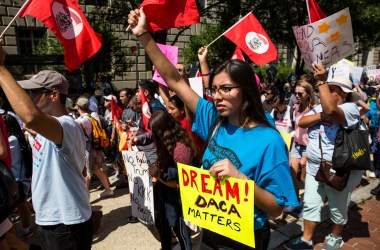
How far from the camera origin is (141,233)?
4.04 m

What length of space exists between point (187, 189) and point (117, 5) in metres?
14.1

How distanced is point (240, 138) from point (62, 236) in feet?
4.64

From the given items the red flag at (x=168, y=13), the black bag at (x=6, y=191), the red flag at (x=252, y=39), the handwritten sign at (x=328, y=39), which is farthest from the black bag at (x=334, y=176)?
the black bag at (x=6, y=191)

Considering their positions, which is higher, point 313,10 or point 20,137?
point 313,10

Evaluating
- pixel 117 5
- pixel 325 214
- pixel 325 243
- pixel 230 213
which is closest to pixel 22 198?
pixel 230 213

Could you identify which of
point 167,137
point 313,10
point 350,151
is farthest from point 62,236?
point 313,10

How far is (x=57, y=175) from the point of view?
2.08 metres

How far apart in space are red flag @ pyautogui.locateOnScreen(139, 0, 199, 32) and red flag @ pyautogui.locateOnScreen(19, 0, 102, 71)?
57 cm

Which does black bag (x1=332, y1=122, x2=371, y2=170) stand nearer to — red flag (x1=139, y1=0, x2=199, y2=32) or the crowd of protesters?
the crowd of protesters

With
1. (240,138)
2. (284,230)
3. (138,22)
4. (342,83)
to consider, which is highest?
(138,22)

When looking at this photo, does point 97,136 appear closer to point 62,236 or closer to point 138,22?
point 62,236

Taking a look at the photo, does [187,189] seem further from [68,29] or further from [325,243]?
[325,243]

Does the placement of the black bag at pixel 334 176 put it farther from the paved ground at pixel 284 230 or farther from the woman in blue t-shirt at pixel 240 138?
the woman in blue t-shirt at pixel 240 138

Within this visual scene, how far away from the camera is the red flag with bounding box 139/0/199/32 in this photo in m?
2.64
